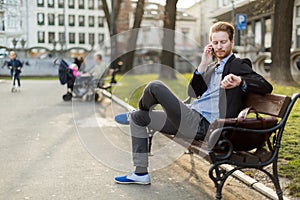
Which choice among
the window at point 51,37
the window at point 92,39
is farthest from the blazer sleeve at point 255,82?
the window at point 92,39

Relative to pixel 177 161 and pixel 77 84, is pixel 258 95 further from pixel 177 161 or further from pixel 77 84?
pixel 77 84

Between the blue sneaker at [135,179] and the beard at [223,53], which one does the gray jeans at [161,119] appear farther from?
the beard at [223,53]

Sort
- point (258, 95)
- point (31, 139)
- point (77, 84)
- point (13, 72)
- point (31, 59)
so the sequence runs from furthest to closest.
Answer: point (31, 59) < point (13, 72) < point (77, 84) < point (31, 139) < point (258, 95)

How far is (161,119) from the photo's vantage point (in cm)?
481

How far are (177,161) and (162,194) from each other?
1445 mm

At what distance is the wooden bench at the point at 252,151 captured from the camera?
12.8 ft

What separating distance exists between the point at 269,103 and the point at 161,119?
114 cm

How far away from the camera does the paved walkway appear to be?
14.8 feet

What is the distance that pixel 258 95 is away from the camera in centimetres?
433

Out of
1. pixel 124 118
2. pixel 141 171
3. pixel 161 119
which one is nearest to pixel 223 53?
pixel 161 119

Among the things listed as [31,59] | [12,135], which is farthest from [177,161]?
[31,59]

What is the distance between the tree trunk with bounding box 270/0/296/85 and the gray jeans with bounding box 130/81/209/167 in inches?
522

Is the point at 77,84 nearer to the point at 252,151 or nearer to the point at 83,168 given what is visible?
the point at 83,168

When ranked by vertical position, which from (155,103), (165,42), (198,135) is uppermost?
(165,42)
